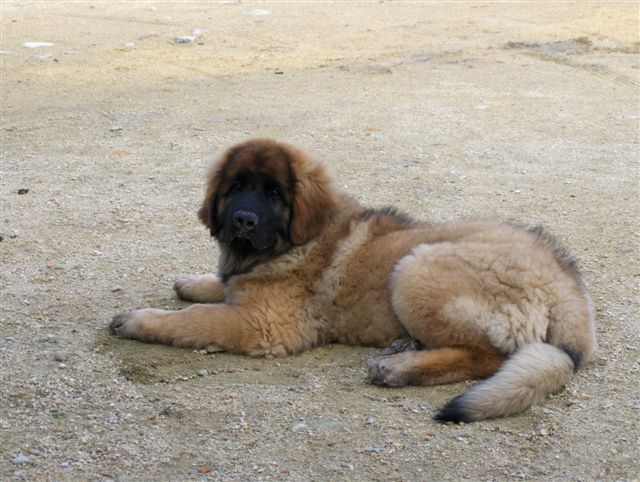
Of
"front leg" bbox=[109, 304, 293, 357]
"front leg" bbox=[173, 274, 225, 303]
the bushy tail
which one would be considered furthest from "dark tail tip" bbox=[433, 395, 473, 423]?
"front leg" bbox=[173, 274, 225, 303]

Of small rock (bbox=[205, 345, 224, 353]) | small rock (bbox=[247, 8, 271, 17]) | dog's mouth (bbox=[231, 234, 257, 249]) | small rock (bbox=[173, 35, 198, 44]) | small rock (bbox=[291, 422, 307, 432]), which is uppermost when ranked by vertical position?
small rock (bbox=[247, 8, 271, 17])

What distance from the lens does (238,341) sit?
4.79m

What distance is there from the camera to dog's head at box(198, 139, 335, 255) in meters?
4.93

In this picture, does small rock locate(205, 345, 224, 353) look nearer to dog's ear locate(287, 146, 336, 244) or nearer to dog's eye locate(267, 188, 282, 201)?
dog's ear locate(287, 146, 336, 244)

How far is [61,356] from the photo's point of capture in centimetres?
460

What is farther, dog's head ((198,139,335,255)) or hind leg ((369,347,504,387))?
dog's head ((198,139,335,255))

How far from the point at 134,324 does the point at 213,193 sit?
0.79 m

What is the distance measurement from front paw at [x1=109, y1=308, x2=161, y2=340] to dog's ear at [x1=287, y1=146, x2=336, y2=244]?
0.83 m

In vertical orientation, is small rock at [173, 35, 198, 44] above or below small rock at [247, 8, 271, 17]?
below

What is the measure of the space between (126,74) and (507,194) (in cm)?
559

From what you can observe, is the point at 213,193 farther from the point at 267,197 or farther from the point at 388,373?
the point at 388,373

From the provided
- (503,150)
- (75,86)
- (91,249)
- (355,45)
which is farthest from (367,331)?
(355,45)

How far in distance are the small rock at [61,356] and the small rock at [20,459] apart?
94 centimetres

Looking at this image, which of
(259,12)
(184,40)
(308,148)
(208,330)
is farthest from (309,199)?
(259,12)
